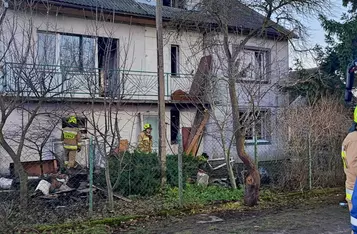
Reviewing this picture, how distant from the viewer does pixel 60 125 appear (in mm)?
13281

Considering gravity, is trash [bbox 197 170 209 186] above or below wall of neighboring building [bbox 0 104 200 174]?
below

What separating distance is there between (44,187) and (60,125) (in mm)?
4918

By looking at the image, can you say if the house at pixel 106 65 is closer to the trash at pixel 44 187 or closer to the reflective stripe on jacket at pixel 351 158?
the trash at pixel 44 187

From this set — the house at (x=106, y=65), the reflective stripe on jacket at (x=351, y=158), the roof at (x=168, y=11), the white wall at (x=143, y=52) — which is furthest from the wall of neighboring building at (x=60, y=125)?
the reflective stripe on jacket at (x=351, y=158)

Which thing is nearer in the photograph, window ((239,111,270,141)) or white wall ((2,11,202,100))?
window ((239,111,270,141))

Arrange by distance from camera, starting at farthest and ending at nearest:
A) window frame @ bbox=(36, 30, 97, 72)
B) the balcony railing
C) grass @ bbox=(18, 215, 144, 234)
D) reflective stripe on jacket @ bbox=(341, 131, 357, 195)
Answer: window frame @ bbox=(36, 30, 97, 72)
the balcony railing
grass @ bbox=(18, 215, 144, 234)
reflective stripe on jacket @ bbox=(341, 131, 357, 195)

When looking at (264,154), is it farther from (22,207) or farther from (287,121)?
(22,207)

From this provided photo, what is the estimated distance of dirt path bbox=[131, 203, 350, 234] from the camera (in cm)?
685

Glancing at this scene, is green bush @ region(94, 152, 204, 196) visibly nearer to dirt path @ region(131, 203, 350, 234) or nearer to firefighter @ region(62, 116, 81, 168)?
dirt path @ region(131, 203, 350, 234)

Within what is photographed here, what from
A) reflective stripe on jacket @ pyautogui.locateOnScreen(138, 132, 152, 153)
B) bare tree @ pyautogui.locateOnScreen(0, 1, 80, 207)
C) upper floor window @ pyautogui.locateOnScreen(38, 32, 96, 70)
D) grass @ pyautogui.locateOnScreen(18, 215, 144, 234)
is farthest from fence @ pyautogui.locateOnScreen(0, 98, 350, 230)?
upper floor window @ pyautogui.locateOnScreen(38, 32, 96, 70)

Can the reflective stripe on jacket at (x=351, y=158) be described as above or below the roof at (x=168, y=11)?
below

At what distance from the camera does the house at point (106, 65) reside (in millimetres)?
8438

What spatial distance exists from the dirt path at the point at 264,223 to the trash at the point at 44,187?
2.69 m

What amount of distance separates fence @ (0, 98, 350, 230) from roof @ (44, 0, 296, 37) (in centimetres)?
294
